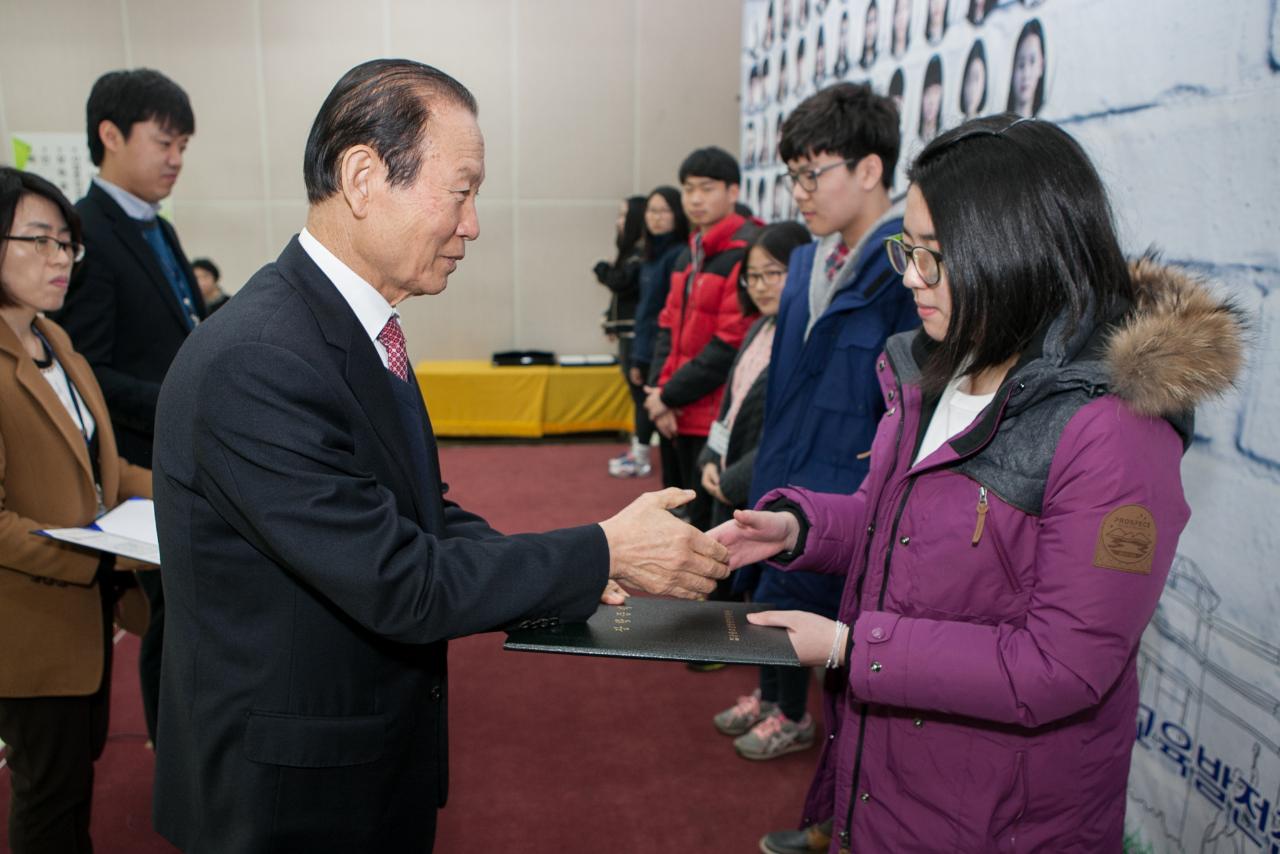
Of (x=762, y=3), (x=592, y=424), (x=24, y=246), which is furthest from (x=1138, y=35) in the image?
(x=592, y=424)

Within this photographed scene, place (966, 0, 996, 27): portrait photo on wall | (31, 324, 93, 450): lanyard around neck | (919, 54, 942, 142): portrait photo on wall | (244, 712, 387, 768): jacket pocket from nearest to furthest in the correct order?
1. (244, 712, 387, 768): jacket pocket
2. (31, 324, 93, 450): lanyard around neck
3. (966, 0, 996, 27): portrait photo on wall
4. (919, 54, 942, 142): portrait photo on wall

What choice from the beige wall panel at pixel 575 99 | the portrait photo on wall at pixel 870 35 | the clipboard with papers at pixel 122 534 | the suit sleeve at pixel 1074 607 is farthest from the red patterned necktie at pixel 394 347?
the beige wall panel at pixel 575 99

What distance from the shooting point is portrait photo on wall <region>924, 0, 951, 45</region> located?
275cm

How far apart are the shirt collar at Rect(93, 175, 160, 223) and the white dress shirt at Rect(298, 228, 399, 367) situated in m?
1.59

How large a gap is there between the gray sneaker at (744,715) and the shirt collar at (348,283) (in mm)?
Answer: 2083

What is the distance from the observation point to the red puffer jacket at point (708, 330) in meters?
3.35

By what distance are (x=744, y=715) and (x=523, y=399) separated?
4.23 m

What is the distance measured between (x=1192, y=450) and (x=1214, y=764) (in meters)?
0.60

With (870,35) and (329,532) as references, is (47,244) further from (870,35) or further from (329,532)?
(870,35)

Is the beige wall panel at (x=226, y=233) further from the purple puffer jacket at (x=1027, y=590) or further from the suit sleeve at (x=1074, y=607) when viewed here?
the suit sleeve at (x=1074, y=607)

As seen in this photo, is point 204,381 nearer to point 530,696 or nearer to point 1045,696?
point 1045,696

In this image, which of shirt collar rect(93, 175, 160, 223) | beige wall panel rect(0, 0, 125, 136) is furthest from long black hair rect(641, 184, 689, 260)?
beige wall panel rect(0, 0, 125, 136)

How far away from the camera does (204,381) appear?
1.02 m

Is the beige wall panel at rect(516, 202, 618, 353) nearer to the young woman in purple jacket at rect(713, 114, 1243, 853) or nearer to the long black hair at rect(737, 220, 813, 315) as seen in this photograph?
the long black hair at rect(737, 220, 813, 315)
